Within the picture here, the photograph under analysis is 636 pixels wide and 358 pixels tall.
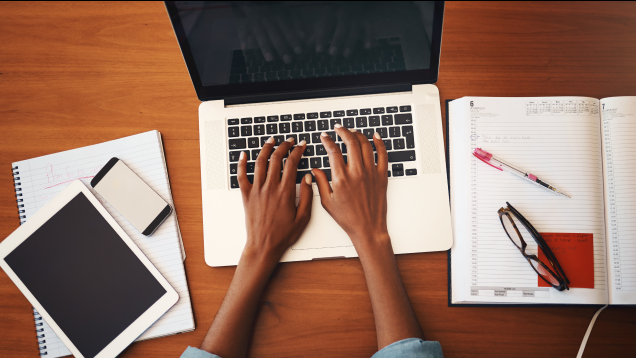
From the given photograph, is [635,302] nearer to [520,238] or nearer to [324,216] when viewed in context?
[520,238]

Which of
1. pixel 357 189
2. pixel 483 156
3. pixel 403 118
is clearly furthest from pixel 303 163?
pixel 483 156

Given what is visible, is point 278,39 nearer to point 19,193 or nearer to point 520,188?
point 520,188

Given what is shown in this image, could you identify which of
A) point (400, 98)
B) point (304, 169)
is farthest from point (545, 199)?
point (304, 169)

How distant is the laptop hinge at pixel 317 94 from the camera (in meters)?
0.76

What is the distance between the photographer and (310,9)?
0.62 m

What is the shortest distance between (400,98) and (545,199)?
15.1 inches

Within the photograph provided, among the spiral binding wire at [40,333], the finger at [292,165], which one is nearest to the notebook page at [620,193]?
the finger at [292,165]

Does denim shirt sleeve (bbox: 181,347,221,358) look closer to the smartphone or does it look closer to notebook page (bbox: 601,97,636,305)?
the smartphone

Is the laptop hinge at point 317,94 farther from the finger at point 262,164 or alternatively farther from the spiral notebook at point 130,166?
the spiral notebook at point 130,166

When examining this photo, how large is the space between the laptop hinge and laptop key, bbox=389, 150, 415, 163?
0.48 feet

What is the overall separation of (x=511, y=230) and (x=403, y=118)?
1.10 feet

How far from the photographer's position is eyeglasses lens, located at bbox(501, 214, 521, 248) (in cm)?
72

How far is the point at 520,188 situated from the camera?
Result: 732 millimetres

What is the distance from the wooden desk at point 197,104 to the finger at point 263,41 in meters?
0.24
